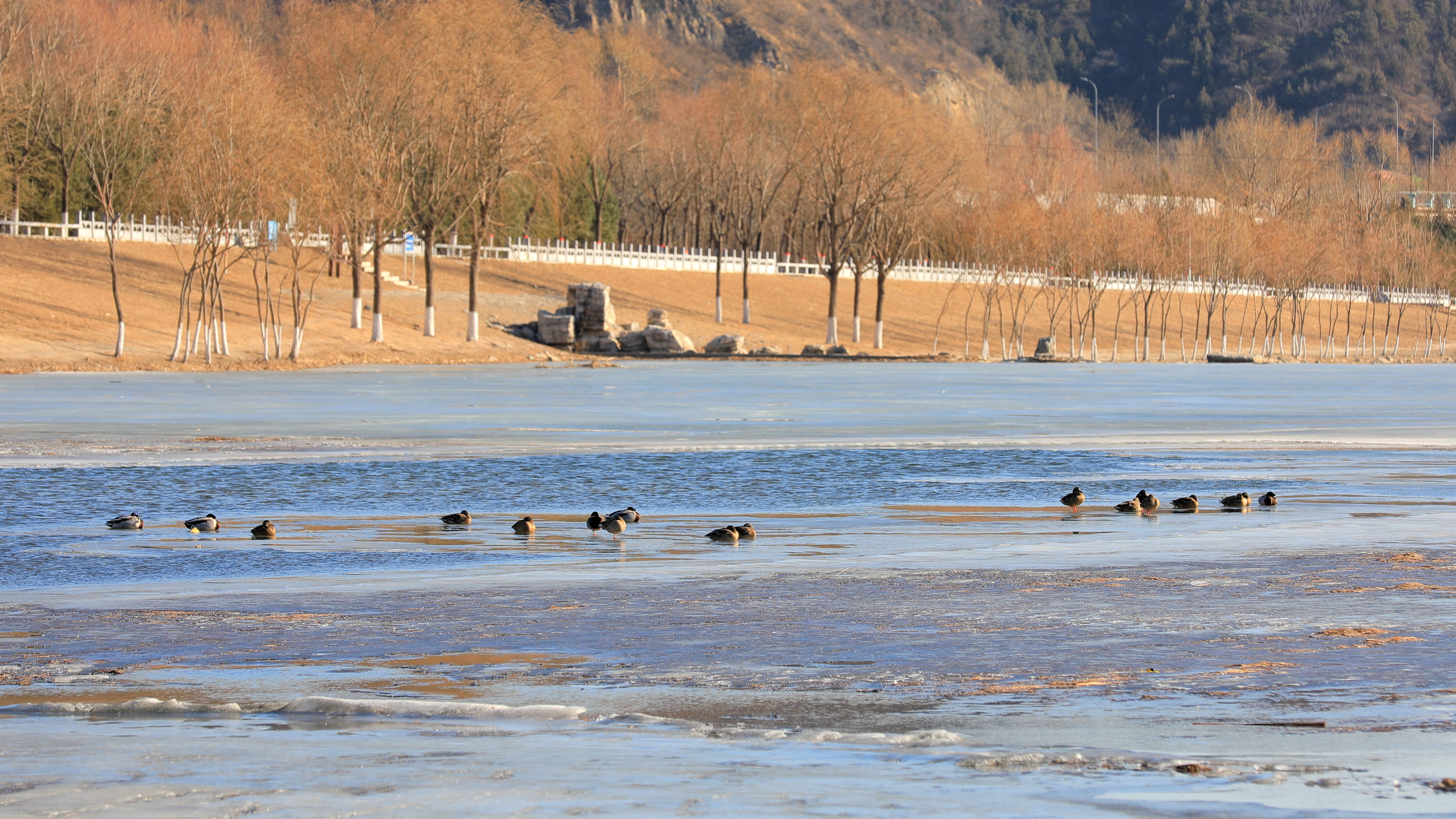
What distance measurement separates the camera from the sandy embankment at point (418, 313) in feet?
185

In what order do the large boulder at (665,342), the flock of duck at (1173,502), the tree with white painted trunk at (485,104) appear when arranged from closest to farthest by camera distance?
the flock of duck at (1173,502), the tree with white painted trunk at (485,104), the large boulder at (665,342)

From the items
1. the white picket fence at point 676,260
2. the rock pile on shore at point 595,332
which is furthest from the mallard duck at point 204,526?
the rock pile on shore at point 595,332

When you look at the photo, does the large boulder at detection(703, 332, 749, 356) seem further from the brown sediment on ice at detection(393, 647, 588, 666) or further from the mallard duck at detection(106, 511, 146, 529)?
the brown sediment on ice at detection(393, 647, 588, 666)

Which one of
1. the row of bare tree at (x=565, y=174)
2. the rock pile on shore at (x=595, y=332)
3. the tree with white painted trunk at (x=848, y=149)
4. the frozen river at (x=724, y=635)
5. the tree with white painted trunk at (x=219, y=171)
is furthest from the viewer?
the tree with white painted trunk at (x=848, y=149)

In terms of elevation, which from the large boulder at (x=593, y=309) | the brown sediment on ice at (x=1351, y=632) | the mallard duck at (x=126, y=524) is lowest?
the large boulder at (x=593, y=309)

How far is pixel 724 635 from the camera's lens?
9383 mm

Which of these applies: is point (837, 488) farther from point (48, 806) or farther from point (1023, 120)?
point (1023, 120)

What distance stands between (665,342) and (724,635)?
208ft

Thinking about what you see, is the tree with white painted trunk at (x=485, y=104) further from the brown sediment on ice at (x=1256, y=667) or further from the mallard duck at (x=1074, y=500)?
the brown sediment on ice at (x=1256, y=667)

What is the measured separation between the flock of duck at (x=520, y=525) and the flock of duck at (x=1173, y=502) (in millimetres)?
3430

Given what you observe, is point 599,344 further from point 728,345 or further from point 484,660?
point 484,660

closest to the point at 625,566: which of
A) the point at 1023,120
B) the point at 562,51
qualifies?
the point at 562,51

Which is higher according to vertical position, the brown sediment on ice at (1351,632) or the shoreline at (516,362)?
the brown sediment on ice at (1351,632)

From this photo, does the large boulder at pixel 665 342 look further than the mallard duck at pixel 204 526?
Yes
